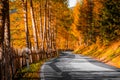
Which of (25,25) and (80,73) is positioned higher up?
(25,25)

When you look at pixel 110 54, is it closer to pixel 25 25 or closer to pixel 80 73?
pixel 25 25

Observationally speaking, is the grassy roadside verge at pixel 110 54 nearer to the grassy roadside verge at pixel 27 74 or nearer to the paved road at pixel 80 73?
the paved road at pixel 80 73

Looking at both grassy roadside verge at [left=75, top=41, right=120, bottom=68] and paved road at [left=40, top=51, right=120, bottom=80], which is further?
grassy roadside verge at [left=75, top=41, right=120, bottom=68]

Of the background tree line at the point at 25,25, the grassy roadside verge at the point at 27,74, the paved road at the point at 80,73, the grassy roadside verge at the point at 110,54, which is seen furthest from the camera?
the grassy roadside verge at the point at 110,54

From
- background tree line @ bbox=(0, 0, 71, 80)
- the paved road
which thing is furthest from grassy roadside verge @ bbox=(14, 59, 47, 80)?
background tree line @ bbox=(0, 0, 71, 80)

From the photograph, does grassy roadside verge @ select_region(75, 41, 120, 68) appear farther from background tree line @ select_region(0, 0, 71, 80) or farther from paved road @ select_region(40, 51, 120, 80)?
background tree line @ select_region(0, 0, 71, 80)

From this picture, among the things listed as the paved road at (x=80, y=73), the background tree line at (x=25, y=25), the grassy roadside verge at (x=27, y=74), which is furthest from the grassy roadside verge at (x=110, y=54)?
the grassy roadside verge at (x=27, y=74)

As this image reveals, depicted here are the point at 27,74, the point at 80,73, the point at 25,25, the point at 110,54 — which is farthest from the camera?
the point at 110,54

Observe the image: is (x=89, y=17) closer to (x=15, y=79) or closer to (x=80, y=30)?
(x=80, y=30)

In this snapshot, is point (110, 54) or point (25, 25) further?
point (110, 54)

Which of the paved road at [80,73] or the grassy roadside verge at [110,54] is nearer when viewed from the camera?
the paved road at [80,73]

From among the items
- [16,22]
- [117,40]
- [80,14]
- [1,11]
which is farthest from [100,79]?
[80,14]

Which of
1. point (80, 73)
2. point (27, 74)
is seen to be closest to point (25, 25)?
point (80, 73)

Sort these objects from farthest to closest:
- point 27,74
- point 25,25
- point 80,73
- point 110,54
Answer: point 110,54
point 25,25
point 80,73
point 27,74
